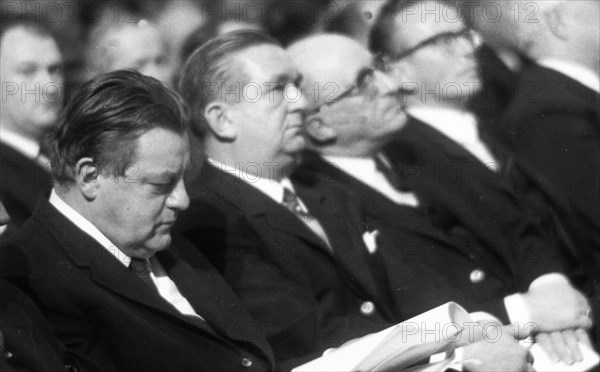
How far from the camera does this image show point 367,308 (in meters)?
3.30

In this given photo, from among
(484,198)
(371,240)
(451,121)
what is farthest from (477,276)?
(451,121)

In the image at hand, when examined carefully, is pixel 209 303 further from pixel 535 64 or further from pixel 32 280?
pixel 535 64

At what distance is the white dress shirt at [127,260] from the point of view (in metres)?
2.85

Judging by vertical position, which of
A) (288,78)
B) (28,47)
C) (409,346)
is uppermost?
(28,47)

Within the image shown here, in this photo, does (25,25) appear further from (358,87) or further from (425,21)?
(425,21)

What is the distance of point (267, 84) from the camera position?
3.20 m

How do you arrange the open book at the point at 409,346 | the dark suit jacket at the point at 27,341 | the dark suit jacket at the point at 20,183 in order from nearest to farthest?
1. the dark suit jacket at the point at 27,341
2. the open book at the point at 409,346
3. the dark suit jacket at the point at 20,183

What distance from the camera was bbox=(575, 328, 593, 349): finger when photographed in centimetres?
346

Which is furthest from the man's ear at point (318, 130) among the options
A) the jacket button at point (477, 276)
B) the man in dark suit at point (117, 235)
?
the jacket button at point (477, 276)

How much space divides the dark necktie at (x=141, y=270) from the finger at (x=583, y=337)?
1.31 meters

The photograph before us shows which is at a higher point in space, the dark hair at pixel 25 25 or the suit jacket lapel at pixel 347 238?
the dark hair at pixel 25 25

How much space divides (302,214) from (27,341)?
0.90 metres

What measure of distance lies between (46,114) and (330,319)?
944 mm

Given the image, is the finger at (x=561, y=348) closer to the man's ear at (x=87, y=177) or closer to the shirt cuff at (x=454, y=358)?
the shirt cuff at (x=454, y=358)
